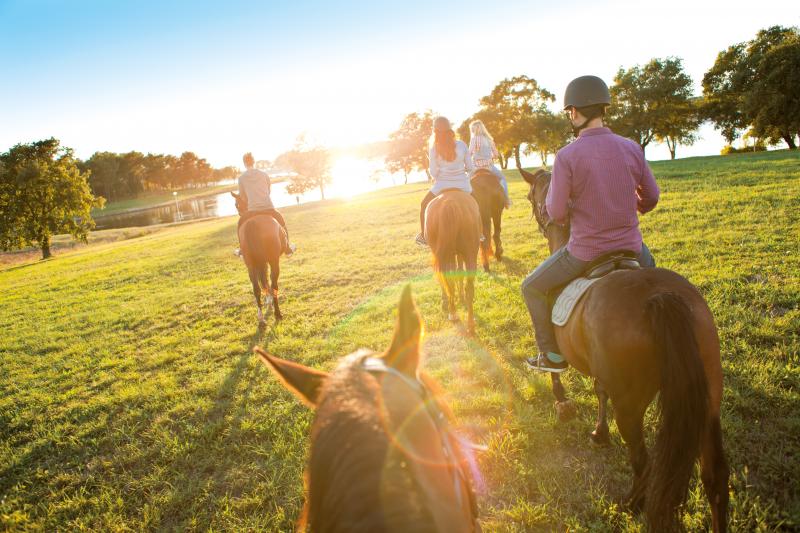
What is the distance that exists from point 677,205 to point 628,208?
42.8 ft

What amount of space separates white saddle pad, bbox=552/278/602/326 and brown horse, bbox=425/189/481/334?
3188 mm

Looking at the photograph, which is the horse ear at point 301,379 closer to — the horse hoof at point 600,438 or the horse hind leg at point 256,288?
the horse hoof at point 600,438

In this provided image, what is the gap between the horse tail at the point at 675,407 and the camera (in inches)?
87.3

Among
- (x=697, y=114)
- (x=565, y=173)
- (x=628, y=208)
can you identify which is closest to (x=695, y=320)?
(x=628, y=208)

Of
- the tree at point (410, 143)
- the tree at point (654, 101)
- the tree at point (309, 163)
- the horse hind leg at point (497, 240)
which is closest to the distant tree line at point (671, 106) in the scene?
the tree at point (654, 101)

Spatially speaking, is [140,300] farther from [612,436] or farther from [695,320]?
[695,320]

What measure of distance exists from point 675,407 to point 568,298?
118 centimetres

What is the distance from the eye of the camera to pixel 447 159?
729 cm

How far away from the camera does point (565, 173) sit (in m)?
3.28

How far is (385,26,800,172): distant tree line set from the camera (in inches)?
1581

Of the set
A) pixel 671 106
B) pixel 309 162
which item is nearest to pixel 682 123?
pixel 671 106

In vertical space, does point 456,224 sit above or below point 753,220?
above

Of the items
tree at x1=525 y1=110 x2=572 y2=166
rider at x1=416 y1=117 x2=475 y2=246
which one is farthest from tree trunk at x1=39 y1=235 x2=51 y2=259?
tree at x1=525 y1=110 x2=572 y2=166

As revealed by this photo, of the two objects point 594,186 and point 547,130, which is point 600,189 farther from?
point 547,130
